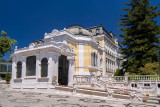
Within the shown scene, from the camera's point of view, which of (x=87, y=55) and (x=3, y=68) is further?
(x=3, y=68)

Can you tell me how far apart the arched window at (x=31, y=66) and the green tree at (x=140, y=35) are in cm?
1440

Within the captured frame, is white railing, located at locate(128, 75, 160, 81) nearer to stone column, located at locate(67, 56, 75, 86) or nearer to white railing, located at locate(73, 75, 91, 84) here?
white railing, located at locate(73, 75, 91, 84)

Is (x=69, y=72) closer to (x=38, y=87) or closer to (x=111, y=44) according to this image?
(x=38, y=87)

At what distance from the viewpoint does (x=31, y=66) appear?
16.9m

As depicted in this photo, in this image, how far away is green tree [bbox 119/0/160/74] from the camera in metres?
22.8

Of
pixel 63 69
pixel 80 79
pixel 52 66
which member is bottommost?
pixel 80 79

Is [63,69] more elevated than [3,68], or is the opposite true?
[63,69]

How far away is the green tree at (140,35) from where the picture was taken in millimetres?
22781

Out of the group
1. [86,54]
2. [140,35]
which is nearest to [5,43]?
[86,54]

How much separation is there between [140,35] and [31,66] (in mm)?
16911

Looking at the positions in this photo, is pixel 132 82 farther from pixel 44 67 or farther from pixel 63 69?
pixel 44 67

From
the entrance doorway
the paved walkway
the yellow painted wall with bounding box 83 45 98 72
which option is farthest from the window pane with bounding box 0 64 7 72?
the paved walkway

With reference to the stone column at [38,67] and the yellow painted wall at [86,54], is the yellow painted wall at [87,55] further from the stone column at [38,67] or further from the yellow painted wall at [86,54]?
the stone column at [38,67]

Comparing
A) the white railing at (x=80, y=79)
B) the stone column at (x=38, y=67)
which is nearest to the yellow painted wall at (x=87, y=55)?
the white railing at (x=80, y=79)
